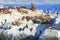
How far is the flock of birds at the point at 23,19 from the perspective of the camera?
4.56m

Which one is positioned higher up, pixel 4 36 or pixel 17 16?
pixel 17 16

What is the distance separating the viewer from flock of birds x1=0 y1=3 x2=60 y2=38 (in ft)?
15.0

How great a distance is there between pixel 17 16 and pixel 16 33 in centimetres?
35

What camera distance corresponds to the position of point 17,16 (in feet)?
15.3

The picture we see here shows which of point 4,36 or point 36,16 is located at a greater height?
point 36,16

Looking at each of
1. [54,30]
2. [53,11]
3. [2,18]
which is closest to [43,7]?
[53,11]

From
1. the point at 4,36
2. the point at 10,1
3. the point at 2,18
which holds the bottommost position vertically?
the point at 4,36

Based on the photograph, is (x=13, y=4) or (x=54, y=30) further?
(x=13, y=4)

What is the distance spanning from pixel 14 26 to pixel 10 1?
1.70ft

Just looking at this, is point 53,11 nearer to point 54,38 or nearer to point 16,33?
point 54,38

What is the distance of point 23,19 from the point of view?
4.61 metres

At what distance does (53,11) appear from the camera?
4.53m

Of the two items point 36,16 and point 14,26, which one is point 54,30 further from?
point 14,26

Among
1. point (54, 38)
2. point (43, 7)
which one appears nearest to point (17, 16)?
point (43, 7)
